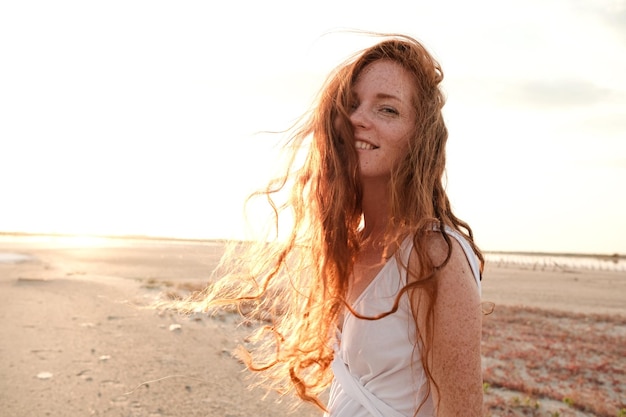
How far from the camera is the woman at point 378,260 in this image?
67.7 inches

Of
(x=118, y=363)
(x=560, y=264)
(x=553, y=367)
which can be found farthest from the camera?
(x=560, y=264)

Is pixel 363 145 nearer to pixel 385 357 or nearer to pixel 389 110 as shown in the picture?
pixel 389 110

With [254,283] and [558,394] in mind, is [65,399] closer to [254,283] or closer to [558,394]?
[254,283]

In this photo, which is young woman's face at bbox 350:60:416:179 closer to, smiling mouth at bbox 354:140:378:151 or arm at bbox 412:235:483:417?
smiling mouth at bbox 354:140:378:151

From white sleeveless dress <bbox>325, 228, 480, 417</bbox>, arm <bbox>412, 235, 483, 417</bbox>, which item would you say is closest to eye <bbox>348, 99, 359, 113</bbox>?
white sleeveless dress <bbox>325, 228, 480, 417</bbox>

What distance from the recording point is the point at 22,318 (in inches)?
416

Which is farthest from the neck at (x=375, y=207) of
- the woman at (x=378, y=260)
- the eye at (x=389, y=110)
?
the eye at (x=389, y=110)

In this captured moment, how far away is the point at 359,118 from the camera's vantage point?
7.25 ft

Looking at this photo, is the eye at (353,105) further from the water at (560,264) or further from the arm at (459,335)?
the water at (560,264)

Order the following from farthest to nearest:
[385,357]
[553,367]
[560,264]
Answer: [560,264] < [553,367] < [385,357]

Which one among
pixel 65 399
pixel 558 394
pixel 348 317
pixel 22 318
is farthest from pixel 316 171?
pixel 22 318

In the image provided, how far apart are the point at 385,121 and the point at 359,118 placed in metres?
0.11

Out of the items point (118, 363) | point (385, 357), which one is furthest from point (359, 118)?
point (118, 363)

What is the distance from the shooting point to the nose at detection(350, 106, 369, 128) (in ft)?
7.20
